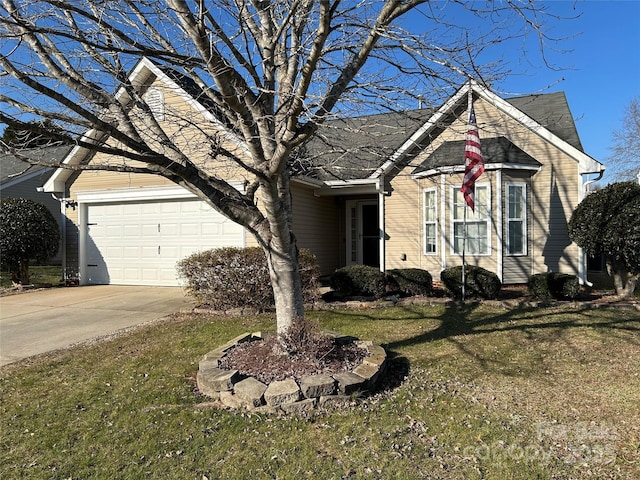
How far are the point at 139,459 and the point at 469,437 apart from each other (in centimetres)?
247

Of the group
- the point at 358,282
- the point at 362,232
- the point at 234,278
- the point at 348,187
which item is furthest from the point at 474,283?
the point at 362,232

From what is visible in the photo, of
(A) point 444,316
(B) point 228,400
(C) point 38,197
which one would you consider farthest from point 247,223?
(C) point 38,197

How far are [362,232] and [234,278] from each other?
22.1ft

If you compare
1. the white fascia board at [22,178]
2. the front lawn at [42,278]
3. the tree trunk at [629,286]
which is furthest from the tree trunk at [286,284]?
the white fascia board at [22,178]

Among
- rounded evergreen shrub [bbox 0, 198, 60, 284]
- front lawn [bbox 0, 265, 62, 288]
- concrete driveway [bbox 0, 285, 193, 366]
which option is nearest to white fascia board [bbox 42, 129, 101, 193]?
rounded evergreen shrub [bbox 0, 198, 60, 284]

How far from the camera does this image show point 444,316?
285 inches

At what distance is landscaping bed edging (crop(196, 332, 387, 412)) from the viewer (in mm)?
3729

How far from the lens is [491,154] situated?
9922mm

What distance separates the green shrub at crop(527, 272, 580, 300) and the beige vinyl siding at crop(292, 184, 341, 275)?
575cm

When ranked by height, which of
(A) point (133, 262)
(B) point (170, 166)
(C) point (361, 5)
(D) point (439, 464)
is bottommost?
(D) point (439, 464)

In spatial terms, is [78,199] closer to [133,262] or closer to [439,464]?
[133,262]

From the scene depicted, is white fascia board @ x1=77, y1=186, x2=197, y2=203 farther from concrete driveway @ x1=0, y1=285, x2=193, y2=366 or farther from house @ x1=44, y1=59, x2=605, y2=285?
concrete driveway @ x1=0, y1=285, x2=193, y2=366

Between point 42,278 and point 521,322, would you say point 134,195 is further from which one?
point 521,322

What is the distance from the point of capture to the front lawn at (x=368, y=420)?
2.90m
